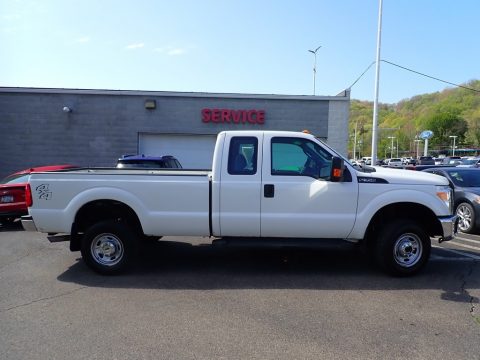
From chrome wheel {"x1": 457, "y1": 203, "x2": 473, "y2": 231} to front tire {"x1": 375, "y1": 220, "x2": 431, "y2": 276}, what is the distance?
4.06 metres

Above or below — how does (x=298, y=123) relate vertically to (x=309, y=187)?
above

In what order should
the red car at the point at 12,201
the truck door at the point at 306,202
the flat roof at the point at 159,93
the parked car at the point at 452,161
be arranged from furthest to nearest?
1. the parked car at the point at 452,161
2. the flat roof at the point at 159,93
3. the red car at the point at 12,201
4. the truck door at the point at 306,202

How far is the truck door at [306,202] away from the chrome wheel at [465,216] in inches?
193

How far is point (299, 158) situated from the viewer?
5.98m

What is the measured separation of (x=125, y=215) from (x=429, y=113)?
423ft

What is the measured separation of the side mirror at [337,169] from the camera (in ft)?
18.4

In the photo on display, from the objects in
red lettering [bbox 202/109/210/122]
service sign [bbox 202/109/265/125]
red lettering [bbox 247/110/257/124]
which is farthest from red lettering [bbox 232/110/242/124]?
red lettering [bbox 202/109/210/122]

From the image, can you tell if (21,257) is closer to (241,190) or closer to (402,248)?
(241,190)

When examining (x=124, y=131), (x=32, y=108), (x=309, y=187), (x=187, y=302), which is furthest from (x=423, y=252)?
(x=32, y=108)

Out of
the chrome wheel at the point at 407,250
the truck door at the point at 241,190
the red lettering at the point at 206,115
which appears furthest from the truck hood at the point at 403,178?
the red lettering at the point at 206,115

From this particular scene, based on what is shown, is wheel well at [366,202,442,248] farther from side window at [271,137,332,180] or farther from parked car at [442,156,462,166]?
parked car at [442,156,462,166]

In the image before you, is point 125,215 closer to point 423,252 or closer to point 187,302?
point 187,302

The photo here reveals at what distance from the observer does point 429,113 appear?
120m

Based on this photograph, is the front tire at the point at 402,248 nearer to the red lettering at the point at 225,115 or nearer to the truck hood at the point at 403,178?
the truck hood at the point at 403,178
